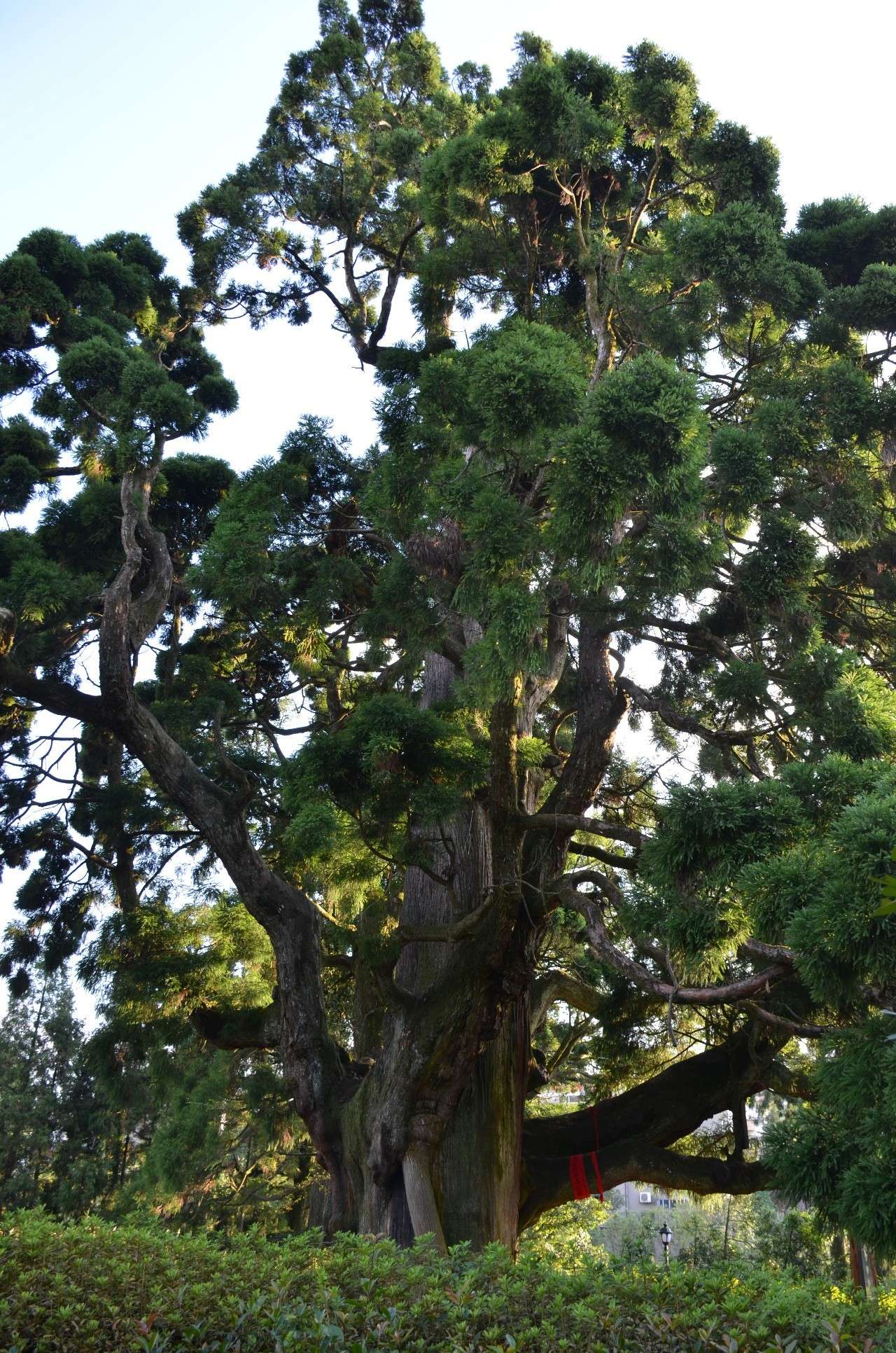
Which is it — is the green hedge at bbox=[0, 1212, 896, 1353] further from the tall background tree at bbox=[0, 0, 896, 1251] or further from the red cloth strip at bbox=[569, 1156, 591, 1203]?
the red cloth strip at bbox=[569, 1156, 591, 1203]

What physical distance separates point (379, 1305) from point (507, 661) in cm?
280

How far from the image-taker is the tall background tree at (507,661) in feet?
15.7

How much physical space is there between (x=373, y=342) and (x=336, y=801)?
5.74 m

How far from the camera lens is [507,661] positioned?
15.9 feet

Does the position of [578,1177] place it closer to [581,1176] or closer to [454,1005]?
[581,1176]

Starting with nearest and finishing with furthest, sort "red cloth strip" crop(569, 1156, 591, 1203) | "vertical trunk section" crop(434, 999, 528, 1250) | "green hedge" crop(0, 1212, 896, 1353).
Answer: "green hedge" crop(0, 1212, 896, 1353), "vertical trunk section" crop(434, 999, 528, 1250), "red cloth strip" crop(569, 1156, 591, 1203)

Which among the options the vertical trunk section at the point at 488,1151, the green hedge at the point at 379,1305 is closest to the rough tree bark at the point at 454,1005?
the vertical trunk section at the point at 488,1151

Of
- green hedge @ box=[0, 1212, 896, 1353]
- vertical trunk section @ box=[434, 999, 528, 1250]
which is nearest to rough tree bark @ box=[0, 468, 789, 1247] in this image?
vertical trunk section @ box=[434, 999, 528, 1250]

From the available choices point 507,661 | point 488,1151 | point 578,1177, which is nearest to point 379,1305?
point 507,661

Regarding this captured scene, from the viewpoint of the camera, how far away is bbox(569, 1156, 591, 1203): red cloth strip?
701cm

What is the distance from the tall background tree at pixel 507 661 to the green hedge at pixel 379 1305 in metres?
0.83

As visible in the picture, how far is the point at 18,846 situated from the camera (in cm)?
827

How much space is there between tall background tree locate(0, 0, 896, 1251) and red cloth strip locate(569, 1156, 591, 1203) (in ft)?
0.20

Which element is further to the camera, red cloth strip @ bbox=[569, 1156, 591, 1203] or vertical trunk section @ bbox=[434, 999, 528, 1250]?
red cloth strip @ bbox=[569, 1156, 591, 1203]
